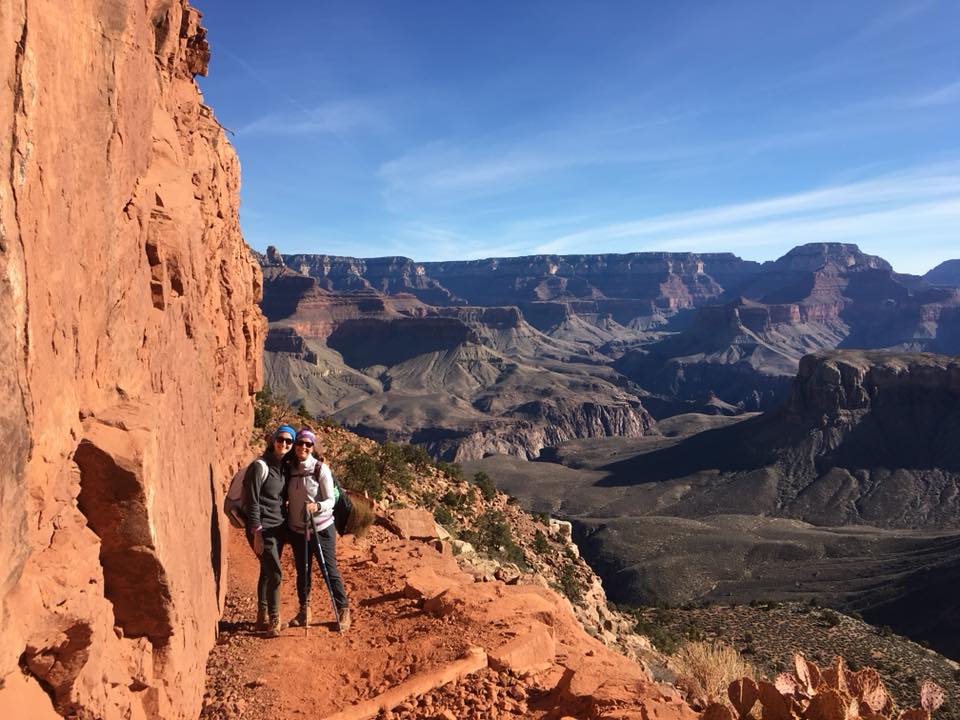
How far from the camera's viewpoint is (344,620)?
7.00 metres

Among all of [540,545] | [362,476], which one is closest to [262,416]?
[362,476]

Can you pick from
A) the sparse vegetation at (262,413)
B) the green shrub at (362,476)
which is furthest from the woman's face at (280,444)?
the sparse vegetation at (262,413)

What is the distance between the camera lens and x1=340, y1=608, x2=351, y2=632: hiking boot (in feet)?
22.7

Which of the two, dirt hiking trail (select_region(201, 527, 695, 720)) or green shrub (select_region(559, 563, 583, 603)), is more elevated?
dirt hiking trail (select_region(201, 527, 695, 720))

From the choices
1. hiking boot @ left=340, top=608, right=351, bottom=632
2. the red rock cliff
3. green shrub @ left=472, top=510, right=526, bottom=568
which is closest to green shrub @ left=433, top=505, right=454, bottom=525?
green shrub @ left=472, top=510, right=526, bottom=568

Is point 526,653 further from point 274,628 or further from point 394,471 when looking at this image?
point 394,471

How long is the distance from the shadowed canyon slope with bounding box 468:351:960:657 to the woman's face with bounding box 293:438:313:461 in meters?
37.5

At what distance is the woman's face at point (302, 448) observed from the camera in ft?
22.1

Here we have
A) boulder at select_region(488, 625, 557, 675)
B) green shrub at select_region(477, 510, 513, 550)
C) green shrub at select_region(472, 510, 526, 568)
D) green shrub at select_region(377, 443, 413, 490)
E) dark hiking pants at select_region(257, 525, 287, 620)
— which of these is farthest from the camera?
green shrub at select_region(377, 443, 413, 490)

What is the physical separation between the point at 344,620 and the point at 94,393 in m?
3.89

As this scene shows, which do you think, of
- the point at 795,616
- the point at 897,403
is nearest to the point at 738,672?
the point at 795,616

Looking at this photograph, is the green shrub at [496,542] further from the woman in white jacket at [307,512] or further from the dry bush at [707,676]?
the woman in white jacket at [307,512]

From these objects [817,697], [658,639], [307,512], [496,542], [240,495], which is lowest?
[658,639]

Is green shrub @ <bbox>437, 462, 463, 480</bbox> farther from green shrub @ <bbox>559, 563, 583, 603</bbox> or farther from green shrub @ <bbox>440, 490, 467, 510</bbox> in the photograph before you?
green shrub @ <bbox>559, 563, 583, 603</bbox>
